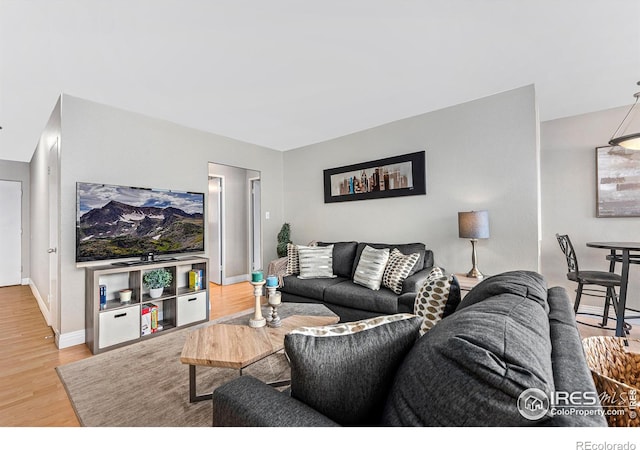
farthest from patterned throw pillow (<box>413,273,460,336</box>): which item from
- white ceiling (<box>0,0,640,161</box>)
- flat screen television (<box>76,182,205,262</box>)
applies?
flat screen television (<box>76,182,205,262</box>)

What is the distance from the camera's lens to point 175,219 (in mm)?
3344

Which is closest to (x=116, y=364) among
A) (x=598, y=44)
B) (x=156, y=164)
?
(x=156, y=164)

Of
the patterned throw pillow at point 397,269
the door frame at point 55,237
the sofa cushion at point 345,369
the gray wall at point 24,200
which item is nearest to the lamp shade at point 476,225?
the patterned throw pillow at point 397,269

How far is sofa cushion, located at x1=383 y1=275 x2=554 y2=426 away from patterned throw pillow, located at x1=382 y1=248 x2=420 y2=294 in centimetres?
191

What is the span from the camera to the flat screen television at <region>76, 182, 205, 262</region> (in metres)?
2.71

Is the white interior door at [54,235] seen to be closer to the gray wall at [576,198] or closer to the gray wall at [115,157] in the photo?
the gray wall at [115,157]

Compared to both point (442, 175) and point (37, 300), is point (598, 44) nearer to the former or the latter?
point (442, 175)

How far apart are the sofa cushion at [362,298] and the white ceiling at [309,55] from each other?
6.62 feet

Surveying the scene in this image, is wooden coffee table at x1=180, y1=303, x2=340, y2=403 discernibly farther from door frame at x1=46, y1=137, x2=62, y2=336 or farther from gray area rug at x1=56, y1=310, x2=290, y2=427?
door frame at x1=46, y1=137, x2=62, y2=336

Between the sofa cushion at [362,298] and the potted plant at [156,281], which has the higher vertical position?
the potted plant at [156,281]

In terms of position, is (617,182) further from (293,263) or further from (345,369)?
(345,369)

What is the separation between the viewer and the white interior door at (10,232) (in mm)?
5238

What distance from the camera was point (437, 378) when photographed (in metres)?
0.69
